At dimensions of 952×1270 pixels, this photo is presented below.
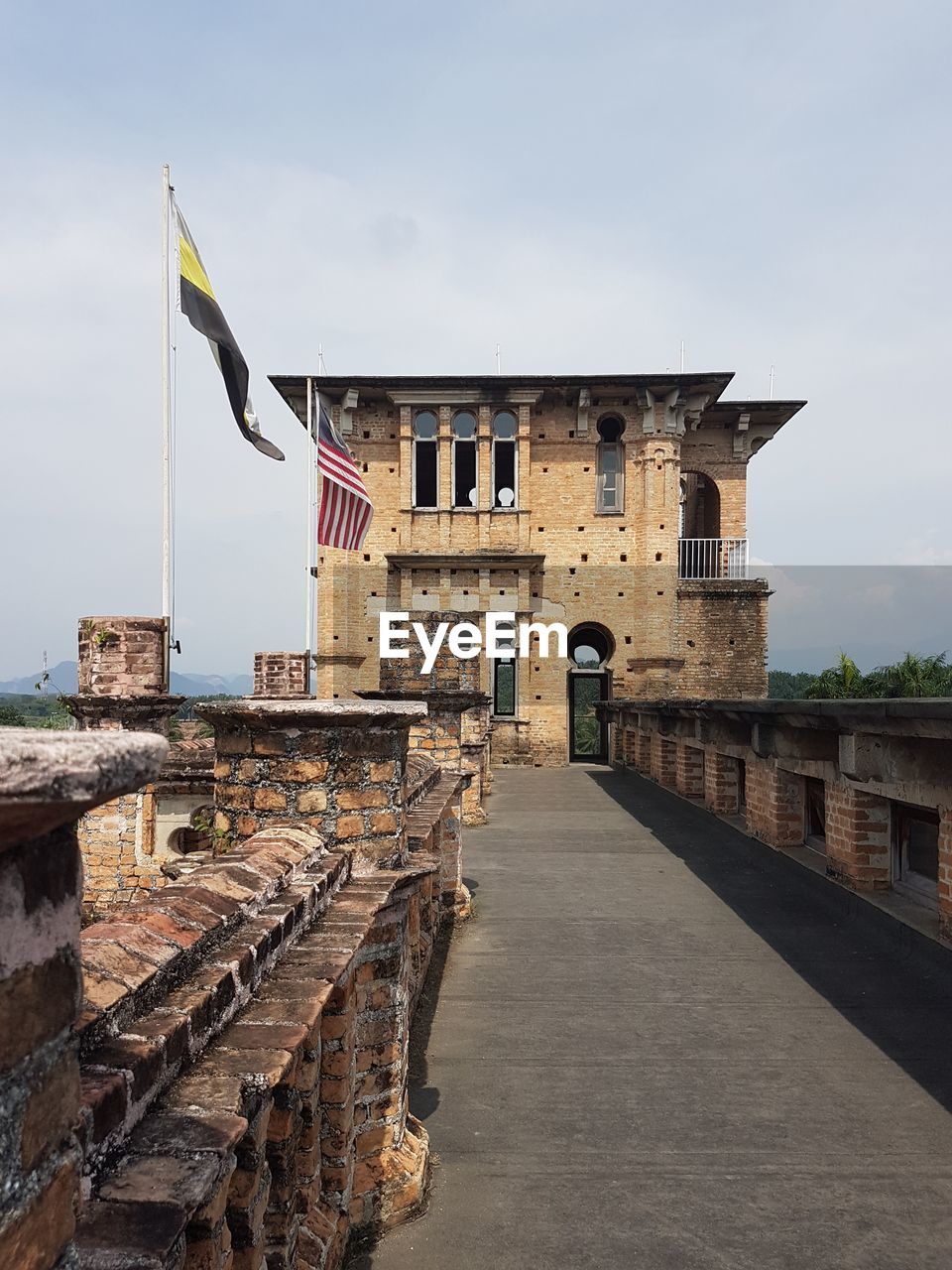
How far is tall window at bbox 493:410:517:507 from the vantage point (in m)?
26.2

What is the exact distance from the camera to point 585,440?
26484mm

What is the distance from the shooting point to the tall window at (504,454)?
26.2m

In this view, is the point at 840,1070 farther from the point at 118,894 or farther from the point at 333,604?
the point at 333,604

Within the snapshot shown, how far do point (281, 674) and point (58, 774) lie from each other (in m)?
15.2

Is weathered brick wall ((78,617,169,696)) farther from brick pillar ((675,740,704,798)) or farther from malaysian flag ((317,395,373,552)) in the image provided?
brick pillar ((675,740,704,798))

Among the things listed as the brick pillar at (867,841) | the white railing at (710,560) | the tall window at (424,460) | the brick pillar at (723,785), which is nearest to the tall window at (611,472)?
the white railing at (710,560)

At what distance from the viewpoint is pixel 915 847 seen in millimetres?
7648

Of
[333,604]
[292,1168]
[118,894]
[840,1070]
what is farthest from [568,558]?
[292,1168]

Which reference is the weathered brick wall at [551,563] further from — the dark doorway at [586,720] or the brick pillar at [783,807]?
the brick pillar at [783,807]

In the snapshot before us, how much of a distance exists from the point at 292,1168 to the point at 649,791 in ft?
50.7

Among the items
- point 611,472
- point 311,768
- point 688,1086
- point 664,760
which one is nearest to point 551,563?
point 611,472

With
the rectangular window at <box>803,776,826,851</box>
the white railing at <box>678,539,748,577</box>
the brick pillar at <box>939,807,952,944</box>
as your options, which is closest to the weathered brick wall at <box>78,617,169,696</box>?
the rectangular window at <box>803,776,826,851</box>

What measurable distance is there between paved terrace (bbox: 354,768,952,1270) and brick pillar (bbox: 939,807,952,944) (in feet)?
0.66

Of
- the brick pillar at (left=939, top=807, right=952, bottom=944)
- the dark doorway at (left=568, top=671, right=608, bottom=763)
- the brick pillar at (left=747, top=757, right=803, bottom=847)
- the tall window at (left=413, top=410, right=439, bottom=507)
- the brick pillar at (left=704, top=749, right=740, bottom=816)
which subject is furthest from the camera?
the dark doorway at (left=568, top=671, right=608, bottom=763)
